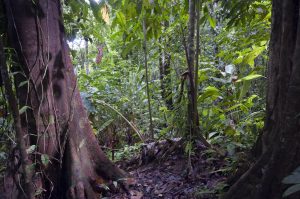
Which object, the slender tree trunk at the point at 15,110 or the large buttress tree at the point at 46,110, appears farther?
the large buttress tree at the point at 46,110

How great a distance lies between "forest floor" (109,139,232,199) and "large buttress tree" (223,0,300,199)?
538 millimetres

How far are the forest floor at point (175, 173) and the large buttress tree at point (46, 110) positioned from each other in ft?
1.55

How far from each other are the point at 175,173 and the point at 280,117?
1828mm

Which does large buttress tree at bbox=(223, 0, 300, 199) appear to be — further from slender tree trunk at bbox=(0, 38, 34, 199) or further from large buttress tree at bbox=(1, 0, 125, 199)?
large buttress tree at bbox=(1, 0, 125, 199)

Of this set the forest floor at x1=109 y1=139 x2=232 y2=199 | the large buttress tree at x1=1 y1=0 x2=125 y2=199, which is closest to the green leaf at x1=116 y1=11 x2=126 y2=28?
the large buttress tree at x1=1 y1=0 x2=125 y2=199

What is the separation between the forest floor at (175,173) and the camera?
126 inches

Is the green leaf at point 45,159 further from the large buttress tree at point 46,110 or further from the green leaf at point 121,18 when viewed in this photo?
the green leaf at point 121,18

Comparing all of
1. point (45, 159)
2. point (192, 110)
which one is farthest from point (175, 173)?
point (45, 159)

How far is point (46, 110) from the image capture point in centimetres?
332

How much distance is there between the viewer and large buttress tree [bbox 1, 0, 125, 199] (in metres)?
3.24

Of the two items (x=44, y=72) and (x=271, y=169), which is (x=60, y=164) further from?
(x=271, y=169)

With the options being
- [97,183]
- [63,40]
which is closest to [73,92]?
[63,40]

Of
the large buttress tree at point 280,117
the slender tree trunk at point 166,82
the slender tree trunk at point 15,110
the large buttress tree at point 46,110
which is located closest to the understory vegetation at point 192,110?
the large buttress tree at point 46,110

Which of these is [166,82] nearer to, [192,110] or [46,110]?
[192,110]
